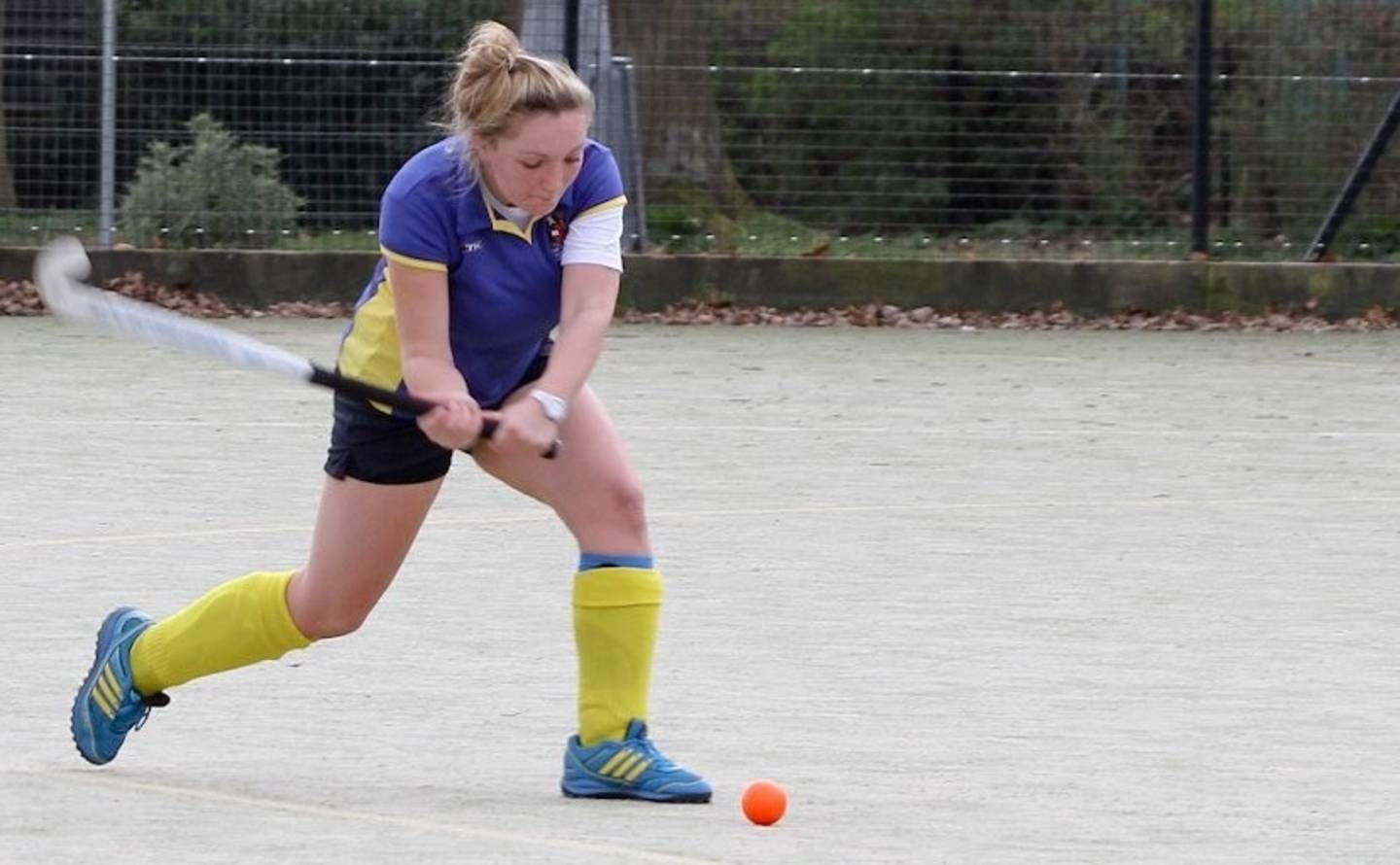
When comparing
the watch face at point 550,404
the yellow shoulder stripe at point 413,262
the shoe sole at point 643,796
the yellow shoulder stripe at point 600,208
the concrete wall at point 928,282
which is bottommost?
the shoe sole at point 643,796

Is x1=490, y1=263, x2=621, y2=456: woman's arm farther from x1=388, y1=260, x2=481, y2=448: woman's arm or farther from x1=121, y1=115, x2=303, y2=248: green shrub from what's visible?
x1=121, y1=115, x2=303, y2=248: green shrub

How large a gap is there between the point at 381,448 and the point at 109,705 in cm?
78

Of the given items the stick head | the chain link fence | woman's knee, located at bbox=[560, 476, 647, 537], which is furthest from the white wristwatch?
the chain link fence

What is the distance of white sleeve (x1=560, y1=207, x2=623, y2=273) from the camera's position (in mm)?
5527

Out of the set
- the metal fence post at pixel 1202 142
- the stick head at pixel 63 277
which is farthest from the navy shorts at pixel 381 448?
the metal fence post at pixel 1202 142

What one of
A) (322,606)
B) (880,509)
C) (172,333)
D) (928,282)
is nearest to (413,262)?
(172,333)

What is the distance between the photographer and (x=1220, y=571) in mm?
8336

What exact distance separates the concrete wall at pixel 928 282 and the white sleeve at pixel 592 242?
35.5ft

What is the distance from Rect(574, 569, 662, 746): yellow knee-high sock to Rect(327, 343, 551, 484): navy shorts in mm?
372

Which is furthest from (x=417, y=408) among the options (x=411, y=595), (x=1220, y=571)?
(x=1220, y=571)

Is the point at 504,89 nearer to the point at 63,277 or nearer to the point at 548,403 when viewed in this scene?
the point at 548,403

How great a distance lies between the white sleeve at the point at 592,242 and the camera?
5.53 metres

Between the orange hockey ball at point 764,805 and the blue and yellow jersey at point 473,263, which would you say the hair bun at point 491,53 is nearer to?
the blue and yellow jersey at point 473,263

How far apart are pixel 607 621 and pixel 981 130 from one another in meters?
11.4
